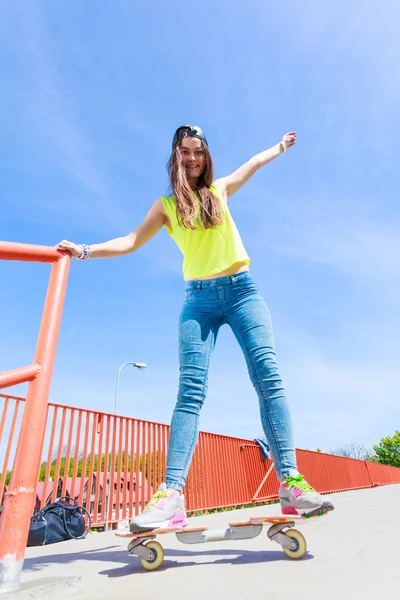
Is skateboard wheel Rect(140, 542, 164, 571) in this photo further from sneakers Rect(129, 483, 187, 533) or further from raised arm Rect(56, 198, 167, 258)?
raised arm Rect(56, 198, 167, 258)

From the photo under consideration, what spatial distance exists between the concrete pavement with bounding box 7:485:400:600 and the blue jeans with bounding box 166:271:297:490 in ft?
1.17

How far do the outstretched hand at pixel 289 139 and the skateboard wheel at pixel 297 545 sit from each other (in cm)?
225

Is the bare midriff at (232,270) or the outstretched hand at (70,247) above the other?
the bare midriff at (232,270)

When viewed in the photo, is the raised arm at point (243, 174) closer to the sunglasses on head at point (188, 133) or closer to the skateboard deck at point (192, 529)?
the sunglasses on head at point (188, 133)

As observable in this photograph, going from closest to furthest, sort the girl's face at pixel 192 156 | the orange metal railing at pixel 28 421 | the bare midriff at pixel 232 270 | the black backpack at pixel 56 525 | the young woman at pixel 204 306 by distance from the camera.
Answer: the orange metal railing at pixel 28 421 < the young woman at pixel 204 306 < the bare midriff at pixel 232 270 < the girl's face at pixel 192 156 < the black backpack at pixel 56 525

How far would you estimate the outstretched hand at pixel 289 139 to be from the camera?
106 inches

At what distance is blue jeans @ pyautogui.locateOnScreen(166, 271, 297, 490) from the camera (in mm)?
1899

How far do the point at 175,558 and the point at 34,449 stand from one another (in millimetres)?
1048

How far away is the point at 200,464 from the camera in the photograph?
268 inches

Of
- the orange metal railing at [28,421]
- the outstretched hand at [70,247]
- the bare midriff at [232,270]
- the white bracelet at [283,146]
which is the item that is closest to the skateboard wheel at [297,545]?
the orange metal railing at [28,421]

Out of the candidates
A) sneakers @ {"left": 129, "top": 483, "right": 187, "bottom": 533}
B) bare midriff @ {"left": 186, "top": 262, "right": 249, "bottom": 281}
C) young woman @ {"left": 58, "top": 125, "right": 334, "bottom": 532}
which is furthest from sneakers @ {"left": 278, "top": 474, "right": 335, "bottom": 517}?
bare midriff @ {"left": 186, "top": 262, "right": 249, "bottom": 281}

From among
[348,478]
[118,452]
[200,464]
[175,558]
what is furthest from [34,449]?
[348,478]

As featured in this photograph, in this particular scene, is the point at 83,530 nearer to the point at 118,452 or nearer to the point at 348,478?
the point at 118,452

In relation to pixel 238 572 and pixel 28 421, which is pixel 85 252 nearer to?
pixel 28 421
